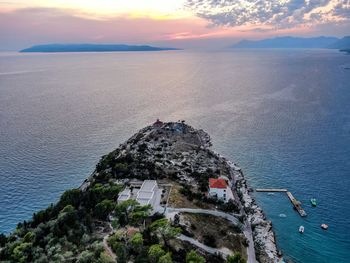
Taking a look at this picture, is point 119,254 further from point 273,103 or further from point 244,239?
point 273,103

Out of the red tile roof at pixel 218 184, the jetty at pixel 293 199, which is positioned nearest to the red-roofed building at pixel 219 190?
the red tile roof at pixel 218 184

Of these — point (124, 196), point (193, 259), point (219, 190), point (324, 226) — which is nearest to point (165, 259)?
point (193, 259)

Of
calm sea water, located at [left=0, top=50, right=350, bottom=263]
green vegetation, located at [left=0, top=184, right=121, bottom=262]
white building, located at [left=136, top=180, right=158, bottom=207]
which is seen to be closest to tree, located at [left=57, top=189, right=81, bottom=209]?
green vegetation, located at [left=0, top=184, right=121, bottom=262]

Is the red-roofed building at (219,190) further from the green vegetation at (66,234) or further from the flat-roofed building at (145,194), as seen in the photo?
the green vegetation at (66,234)

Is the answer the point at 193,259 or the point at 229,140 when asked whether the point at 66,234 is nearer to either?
the point at 193,259

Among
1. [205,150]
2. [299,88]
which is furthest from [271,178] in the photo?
[299,88]

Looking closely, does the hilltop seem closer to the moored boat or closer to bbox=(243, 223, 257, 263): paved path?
bbox=(243, 223, 257, 263): paved path
